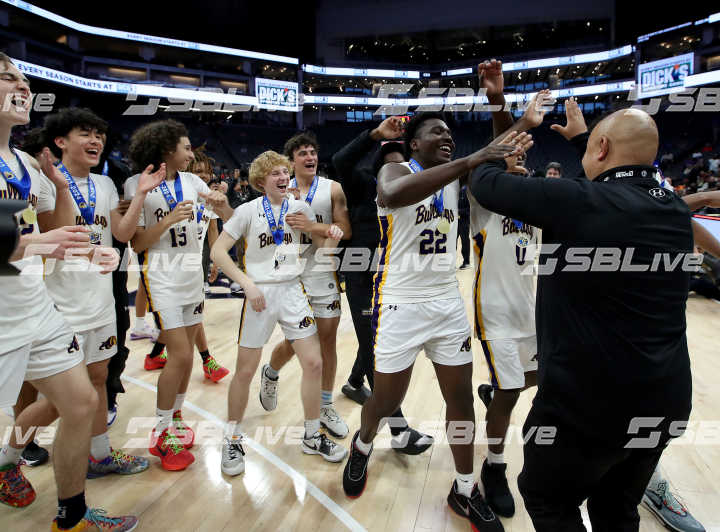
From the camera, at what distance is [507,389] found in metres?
2.28

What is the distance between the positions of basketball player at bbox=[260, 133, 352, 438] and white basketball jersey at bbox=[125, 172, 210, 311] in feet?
2.47

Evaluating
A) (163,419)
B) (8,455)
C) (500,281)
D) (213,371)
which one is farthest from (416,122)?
(213,371)

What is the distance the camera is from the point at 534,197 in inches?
53.9

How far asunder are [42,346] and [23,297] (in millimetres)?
222

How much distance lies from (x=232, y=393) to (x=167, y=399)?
0.46 meters

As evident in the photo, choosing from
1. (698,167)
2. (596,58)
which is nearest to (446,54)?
(596,58)

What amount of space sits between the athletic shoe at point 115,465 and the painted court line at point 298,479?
2.14ft

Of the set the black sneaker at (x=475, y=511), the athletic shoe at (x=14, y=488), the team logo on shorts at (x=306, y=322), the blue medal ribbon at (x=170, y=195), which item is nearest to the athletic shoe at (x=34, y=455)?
the athletic shoe at (x=14, y=488)

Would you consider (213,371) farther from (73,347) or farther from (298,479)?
(73,347)

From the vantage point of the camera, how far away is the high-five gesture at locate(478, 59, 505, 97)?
1.90m

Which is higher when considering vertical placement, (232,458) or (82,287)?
(82,287)

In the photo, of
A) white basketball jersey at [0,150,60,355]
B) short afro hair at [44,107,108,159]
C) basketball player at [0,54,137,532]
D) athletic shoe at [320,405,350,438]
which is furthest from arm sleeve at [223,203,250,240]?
athletic shoe at [320,405,350,438]

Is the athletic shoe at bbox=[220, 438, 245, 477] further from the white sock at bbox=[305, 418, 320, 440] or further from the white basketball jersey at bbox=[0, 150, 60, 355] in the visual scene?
the white basketball jersey at bbox=[0, 150, 60, 355]

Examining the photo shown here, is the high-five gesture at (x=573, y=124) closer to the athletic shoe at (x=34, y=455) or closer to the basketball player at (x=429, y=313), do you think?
the basketball player at (x=429, y=313)
